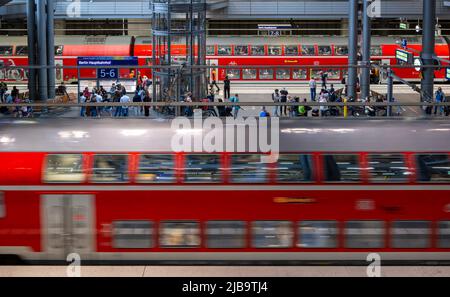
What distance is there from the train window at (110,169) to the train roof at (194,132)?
0.53ft

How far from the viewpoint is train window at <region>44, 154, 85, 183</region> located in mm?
11703

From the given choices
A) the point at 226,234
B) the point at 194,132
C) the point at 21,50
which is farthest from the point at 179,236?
the point at 21,50

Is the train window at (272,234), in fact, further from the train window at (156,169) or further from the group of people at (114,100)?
the group of people at (114,100)

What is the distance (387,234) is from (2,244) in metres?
5.66

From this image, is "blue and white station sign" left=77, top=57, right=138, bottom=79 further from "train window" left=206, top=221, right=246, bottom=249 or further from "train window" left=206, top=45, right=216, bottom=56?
"train window" left=206, top=221, right=246, bottom=249

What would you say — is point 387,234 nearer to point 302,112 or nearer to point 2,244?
point 2,244

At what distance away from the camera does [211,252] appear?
1180 centimetres

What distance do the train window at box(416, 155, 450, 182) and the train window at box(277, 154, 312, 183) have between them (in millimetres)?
1627

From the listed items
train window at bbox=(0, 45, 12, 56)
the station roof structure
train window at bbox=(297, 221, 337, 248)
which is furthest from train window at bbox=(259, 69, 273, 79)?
train window at bbox=(297, 221, 337, 248)

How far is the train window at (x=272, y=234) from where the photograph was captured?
11.7 meters

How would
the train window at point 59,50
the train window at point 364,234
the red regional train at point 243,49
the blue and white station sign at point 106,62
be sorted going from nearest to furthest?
the train window at point 364,234 → the blue and white station sign at point 106,62 → the red regional train at point 243,49 → the train window at point 59,50

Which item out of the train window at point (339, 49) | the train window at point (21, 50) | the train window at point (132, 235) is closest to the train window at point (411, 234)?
the train window at point (132, 235)

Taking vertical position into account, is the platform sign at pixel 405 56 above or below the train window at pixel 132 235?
above

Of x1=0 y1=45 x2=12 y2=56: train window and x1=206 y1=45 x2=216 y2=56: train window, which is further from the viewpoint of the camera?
x1=206 y1=45 x2=216 y2=56: train window
